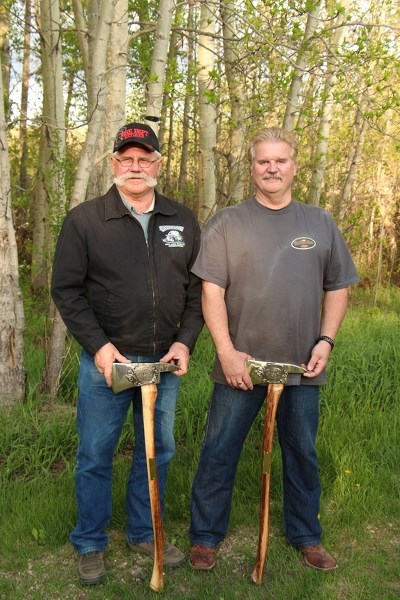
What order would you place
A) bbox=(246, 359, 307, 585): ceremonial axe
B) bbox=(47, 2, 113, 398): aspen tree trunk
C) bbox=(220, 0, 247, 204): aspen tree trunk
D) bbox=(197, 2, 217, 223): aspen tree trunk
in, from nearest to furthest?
→ bbox=(246, 359, 307, 585): ceremonial axe, bbox=(47, 2, 113, 398): aspen tree trunk, bbox=(220, 0, 247, 204): aspen tree trunk, bbox=(197, 2, 217, 223): aspen tree trunk

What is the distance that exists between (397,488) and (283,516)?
3.00 ft

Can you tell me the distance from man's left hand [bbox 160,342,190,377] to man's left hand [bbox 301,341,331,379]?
59 centimetres

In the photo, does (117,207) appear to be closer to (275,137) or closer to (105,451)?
(275,137)

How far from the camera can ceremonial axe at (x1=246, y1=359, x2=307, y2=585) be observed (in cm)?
286

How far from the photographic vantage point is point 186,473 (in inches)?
155

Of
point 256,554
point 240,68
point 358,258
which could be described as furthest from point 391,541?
point 358,258

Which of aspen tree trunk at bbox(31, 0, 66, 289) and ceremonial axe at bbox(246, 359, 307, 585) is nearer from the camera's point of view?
ceremonial axe at bbox(246, 359, 307, 585)

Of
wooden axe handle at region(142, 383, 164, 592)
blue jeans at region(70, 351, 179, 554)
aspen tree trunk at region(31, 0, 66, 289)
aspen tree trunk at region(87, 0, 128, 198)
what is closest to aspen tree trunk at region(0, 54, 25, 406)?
aspen tree trunk at region(87, 0, 128, 198)

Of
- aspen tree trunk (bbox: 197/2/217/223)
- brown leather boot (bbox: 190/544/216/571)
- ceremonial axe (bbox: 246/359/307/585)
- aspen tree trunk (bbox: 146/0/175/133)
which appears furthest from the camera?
aspen tree trunk (bbox: 197/2/217/223)

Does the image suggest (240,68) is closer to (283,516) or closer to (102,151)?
(102,151)

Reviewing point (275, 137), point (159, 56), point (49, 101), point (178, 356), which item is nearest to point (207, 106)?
point (159, 56)

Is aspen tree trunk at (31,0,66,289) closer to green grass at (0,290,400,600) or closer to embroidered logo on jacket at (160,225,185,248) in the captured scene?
green grass at (0,290,400,600)

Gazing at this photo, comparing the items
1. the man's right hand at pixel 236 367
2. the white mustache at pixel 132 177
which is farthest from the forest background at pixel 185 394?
the white mustache at pixel 132 177

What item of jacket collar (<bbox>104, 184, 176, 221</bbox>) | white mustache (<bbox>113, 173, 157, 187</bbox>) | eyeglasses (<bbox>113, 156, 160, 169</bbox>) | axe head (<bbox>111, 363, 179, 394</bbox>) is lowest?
axe head (<bbox>111, 363, 179, 394</bbox>)
